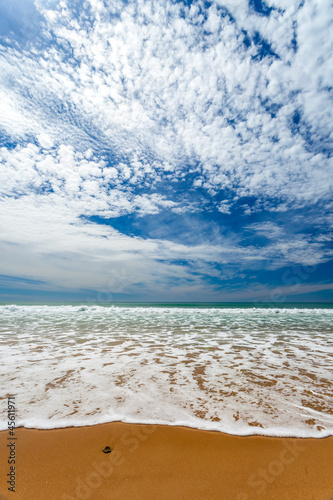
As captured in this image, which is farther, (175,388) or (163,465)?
(175,388)

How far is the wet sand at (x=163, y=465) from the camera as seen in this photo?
85.9 inches

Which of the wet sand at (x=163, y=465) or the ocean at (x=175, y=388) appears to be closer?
the wet sand at (x=163, y=465)

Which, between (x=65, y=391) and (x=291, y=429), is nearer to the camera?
(x=291, y=429)

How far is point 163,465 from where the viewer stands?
255 cm

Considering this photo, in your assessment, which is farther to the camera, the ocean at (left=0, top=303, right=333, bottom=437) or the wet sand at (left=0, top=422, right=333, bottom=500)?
the ocean at (left=0, top=303, right=333, bottom=437)

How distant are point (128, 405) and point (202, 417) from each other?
130 centimetres

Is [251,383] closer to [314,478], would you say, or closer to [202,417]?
[202,417]

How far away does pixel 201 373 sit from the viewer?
18.7 ft

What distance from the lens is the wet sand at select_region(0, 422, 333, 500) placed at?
2.18 metres

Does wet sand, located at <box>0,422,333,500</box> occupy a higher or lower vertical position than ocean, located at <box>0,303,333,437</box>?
lower

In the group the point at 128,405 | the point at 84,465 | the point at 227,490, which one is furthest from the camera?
the point at 128,405

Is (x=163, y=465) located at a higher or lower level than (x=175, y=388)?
lower

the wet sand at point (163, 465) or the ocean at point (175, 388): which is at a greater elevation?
the ocean at point (175, 388)

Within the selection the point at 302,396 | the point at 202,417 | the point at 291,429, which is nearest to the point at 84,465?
the point at 202,417
